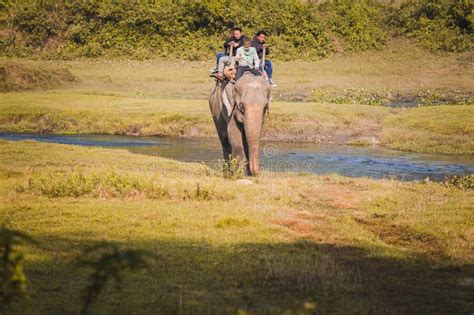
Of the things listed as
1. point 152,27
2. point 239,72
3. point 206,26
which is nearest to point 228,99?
point 239,72

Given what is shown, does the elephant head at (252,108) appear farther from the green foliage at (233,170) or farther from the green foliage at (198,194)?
the green foliage at (198,194)

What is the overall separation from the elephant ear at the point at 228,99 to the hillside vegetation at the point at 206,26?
34.6m

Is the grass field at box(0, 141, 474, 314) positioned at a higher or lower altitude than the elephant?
lower

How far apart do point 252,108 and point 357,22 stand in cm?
4291

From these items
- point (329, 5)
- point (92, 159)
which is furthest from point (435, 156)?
point (329, 5)

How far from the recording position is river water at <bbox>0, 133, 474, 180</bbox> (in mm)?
25141

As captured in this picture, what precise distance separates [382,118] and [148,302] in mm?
27993

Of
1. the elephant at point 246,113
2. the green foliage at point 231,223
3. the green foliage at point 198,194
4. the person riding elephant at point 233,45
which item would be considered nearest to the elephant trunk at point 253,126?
the elephant at point 246,113

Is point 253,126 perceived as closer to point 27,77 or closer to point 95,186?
point 95,186

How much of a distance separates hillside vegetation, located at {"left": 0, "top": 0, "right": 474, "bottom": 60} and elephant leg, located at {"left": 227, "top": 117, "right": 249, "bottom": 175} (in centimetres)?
3506

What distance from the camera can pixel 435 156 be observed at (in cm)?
2914

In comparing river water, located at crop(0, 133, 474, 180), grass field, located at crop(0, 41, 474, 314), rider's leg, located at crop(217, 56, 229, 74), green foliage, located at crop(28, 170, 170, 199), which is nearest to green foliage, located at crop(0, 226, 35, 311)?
grass field, located at crop(0, 41, 474, 314)

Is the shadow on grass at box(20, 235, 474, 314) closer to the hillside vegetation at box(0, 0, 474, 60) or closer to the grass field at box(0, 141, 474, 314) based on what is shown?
the grass field at box(0, 141, 474, 314)

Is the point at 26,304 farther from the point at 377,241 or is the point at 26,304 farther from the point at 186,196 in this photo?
the point at 186,196
